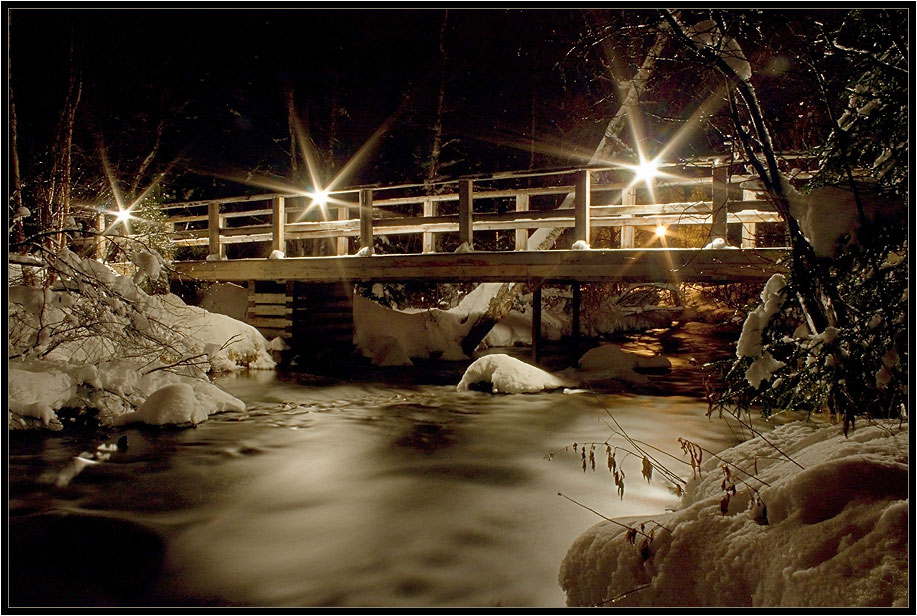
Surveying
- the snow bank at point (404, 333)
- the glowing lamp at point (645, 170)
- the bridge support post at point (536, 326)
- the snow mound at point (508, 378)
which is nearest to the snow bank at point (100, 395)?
the snow mound at point (508, 378)

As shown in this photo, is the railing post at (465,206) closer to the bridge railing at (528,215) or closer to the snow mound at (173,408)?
the bridge railing at (528,215)

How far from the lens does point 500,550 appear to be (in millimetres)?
4277

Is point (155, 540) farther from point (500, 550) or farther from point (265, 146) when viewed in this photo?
point (265, 146)

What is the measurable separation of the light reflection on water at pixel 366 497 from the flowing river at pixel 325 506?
0.02 metres

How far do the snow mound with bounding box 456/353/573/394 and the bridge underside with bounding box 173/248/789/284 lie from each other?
5.00 ft

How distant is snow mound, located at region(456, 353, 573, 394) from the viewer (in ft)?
33.4

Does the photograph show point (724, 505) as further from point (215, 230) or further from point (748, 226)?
point (215, 230)

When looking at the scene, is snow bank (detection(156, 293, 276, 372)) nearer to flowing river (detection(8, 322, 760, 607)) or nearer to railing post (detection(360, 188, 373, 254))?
railing post (detection(360, 188, 373, 254))

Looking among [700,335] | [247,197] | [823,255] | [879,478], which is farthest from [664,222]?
[700,335]

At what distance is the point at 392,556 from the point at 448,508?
3.44 ft

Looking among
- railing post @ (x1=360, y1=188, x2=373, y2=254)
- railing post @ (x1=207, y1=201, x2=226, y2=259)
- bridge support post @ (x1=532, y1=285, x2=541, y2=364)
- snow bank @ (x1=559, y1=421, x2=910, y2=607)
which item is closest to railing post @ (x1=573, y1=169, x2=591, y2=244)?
bridge support post @ (x1=532, y1=285, x2=541, y2=364)

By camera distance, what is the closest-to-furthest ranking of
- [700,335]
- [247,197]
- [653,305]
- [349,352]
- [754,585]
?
[754,585], [247,197], [349,352], [700,335], [653,305]

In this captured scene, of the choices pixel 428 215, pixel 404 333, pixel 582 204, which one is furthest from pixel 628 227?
pixel 404 333

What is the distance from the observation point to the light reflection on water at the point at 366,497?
3842 millimetres
